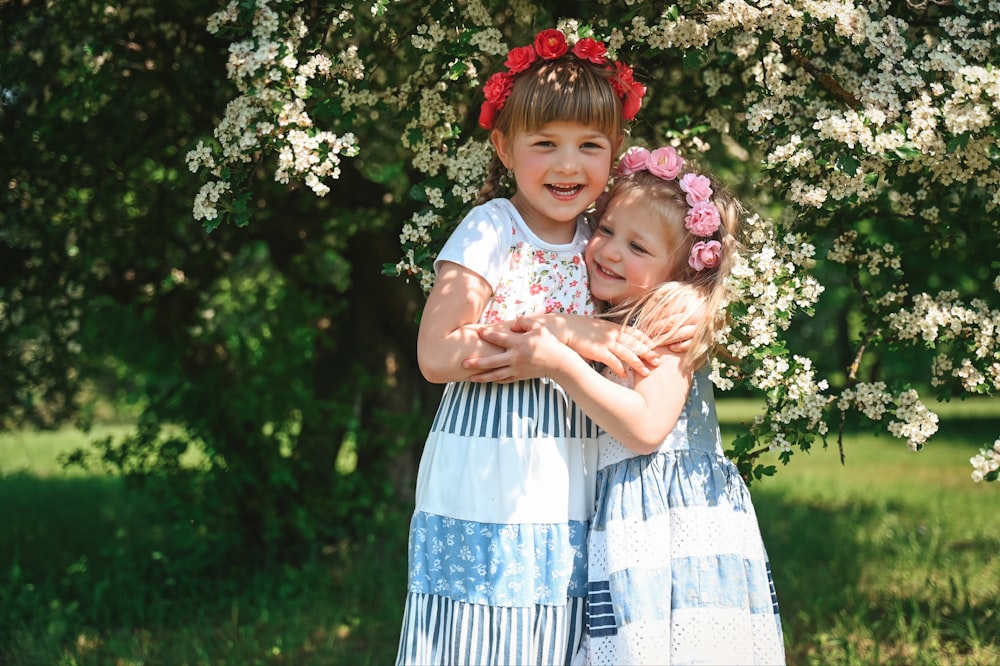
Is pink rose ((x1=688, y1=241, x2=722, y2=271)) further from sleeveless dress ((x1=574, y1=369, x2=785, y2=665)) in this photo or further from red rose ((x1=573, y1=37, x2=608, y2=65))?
red rose ((x1=573, y1=37, x2=608, y2=65))

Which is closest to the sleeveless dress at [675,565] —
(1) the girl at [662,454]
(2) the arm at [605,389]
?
(1) the girl at [662,454]

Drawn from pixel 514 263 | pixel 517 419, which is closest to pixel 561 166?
pixel 514 263

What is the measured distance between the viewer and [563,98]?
8.04 feet

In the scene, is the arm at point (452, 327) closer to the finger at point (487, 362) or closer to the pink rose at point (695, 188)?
the finger at point (487, 362)

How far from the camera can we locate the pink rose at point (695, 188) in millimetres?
2475

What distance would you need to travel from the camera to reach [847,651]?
154 inches

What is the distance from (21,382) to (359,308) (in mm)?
1918

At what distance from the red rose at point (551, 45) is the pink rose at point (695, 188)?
47 centimetres

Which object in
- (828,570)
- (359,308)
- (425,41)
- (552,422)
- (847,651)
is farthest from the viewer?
(359,308)

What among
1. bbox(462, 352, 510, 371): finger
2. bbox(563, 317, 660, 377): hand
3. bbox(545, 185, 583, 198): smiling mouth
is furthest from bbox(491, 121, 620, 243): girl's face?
bbox(462, 352, 510, 371): finger

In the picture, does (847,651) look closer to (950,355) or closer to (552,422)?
(950,355)

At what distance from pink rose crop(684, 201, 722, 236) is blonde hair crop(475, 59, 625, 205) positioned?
1.03 ft

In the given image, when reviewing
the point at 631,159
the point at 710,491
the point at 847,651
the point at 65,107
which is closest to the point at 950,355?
the point at 710,491

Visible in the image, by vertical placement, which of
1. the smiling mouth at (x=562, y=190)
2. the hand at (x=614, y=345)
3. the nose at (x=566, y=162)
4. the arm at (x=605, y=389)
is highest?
the nose at (x=566, y=162)
